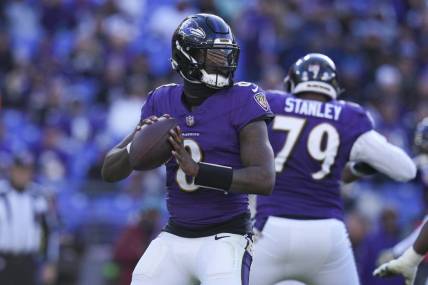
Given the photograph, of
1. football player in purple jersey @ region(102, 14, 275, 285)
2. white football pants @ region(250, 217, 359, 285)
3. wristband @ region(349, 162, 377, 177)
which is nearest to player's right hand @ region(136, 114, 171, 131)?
football player in purple jersey @ region(102, 14, 275, 285)

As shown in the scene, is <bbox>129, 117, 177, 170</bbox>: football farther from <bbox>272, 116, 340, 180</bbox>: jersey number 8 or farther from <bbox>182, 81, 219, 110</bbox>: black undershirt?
<bbox>272, 116, 340, 180</bbox>: jersey number 8

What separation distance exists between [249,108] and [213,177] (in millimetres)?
391

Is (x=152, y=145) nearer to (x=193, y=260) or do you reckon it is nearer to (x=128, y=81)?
(x=193, y=260)

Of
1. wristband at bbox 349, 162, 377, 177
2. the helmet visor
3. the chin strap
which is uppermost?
the helmet visor

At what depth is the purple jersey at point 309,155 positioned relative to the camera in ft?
19.5

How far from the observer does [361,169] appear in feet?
20.7

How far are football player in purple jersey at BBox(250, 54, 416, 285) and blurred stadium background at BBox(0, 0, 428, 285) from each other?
144 inches

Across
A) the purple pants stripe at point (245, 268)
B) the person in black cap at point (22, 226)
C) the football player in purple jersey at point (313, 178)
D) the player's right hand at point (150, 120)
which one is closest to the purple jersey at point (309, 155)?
the football player in purple jersey at point (313, 178)

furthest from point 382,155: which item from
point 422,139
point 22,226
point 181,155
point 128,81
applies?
point 128,81

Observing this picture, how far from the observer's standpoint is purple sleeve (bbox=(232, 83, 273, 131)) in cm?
485

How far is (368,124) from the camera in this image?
6070mm

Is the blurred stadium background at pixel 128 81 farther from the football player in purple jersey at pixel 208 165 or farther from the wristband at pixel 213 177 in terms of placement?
the wristband at pixel 213 177

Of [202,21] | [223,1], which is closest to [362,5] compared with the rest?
[223,1]

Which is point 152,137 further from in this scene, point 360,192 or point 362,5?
point 362,5
